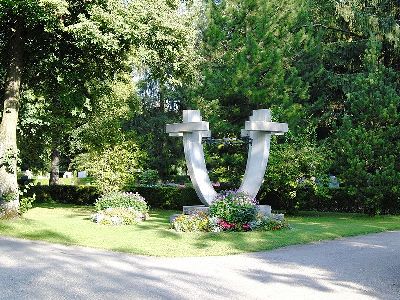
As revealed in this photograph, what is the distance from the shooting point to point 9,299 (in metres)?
6.83

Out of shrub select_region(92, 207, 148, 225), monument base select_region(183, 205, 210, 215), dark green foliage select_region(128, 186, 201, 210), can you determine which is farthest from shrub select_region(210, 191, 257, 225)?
dark green foliage select_region(128, 186, 201, 210)

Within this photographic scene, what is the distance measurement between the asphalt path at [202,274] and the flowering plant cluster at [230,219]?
9.85 feet

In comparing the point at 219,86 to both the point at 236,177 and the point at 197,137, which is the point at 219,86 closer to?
the point at 236,177

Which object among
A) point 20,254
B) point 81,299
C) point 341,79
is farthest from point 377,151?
point 81,299

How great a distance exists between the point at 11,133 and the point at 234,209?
8.93 metres

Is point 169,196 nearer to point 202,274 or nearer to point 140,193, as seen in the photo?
point 140,193

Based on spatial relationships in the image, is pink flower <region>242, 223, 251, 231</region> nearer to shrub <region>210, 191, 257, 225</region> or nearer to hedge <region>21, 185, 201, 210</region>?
shrub <region>210, 191, 257, 225</region>

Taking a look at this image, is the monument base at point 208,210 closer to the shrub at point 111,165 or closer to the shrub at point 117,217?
the shrub at point 117,217

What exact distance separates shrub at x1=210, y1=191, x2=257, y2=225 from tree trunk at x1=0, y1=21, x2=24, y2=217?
7448mm

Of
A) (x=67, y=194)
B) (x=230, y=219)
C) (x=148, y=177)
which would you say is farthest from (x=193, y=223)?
(x=148, y=177)

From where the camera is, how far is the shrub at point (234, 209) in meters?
15.0

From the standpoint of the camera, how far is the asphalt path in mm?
7285

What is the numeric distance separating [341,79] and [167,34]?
40.3 ft

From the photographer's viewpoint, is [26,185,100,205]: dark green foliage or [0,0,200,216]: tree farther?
[26,185,100,205]: dark green foliage
